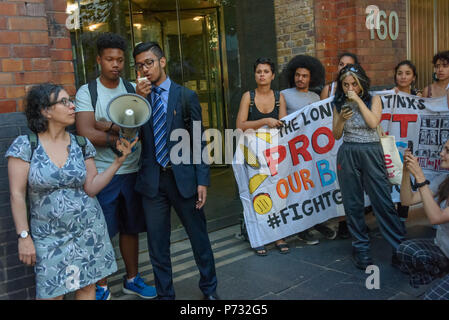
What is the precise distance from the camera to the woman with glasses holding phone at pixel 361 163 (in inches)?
157

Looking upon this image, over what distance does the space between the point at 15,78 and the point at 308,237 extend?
336 centimetres

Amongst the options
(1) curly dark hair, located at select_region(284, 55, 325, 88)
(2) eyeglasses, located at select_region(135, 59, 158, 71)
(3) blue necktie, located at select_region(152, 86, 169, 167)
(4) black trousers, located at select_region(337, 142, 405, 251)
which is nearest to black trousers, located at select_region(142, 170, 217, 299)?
(3) blue necktie, located at select_region(152, 86, 169, 167)

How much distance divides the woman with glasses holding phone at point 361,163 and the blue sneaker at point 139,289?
6.43 ft

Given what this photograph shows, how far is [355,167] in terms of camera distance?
4.09 m

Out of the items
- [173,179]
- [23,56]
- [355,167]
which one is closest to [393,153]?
[355,167]

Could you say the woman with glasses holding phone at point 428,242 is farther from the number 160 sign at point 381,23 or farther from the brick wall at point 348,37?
the number 160 sign at point 381,23

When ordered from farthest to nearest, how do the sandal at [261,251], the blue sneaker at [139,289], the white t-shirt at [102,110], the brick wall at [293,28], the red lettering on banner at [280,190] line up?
the brick wall at [293,28]
the red lettering on banner at [280,190]
the sandal at [261,251]
the blue sneaker at [139,289]
the white t-shirt at [102,110]

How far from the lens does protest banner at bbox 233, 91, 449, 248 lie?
4.49m

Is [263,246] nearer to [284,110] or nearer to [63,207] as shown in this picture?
[284,110]

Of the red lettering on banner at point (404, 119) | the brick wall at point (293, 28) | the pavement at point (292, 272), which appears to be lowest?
the pavement at point (292, 272)

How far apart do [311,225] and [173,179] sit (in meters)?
2.08

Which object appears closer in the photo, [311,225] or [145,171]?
[145,171]

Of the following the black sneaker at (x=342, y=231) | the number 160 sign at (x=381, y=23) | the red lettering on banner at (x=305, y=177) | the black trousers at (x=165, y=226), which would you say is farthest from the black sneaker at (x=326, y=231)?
the number 160 sign at (x=381, y=23)

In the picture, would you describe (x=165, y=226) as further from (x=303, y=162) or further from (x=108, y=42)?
(x=303, y=162)
